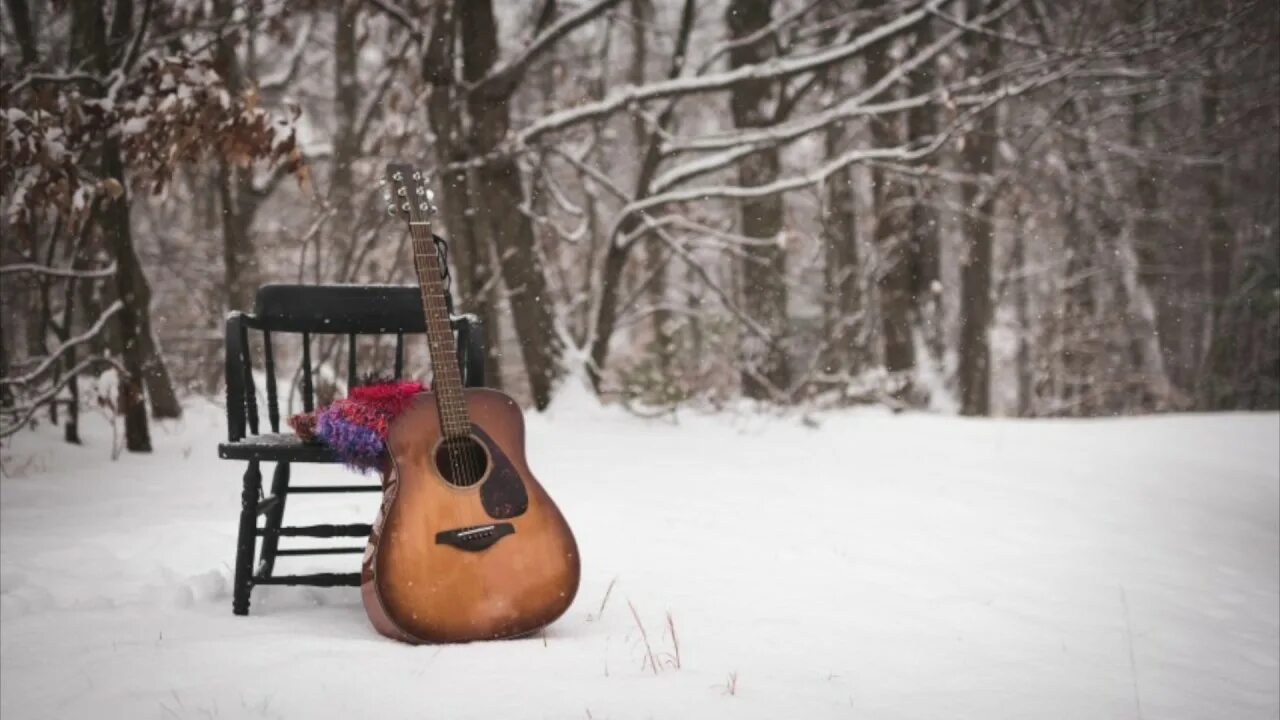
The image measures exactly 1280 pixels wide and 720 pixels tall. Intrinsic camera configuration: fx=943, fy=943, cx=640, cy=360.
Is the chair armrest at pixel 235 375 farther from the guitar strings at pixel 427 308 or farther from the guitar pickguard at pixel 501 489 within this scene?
the guitar pickguard at pixel 501 489

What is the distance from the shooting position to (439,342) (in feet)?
9.43

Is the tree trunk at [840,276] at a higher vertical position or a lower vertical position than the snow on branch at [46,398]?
higher

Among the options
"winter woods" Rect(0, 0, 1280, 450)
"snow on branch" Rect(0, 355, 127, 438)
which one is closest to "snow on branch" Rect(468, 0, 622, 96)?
"winter woods" Rect(0, 0, 1280, 450)

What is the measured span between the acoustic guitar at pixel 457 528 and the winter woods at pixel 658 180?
2575mm

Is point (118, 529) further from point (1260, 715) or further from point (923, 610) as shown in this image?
point (1260, 715)

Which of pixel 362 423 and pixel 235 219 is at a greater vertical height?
pixel 235 219

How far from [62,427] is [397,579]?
5509mm

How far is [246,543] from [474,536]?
935mm

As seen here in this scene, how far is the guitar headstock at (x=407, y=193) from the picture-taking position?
119 inches

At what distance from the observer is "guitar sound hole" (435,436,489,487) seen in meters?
2.77

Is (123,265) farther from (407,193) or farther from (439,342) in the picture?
(439,342)

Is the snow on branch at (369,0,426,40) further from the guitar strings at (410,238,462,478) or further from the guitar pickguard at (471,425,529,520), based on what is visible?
the guitar pickguard at (471,425,529,520)

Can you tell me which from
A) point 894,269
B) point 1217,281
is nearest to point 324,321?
point 894,269

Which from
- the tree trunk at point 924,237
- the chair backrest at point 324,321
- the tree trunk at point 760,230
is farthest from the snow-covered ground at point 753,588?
the tree trunk at point 924,237
